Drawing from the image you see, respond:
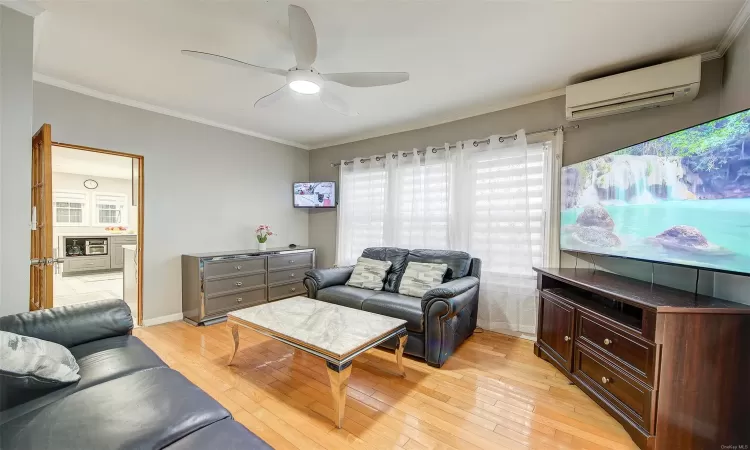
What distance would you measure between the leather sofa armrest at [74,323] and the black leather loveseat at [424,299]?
165 cm

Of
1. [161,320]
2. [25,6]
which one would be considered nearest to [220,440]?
[25,6]

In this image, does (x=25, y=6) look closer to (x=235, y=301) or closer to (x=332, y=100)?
(x=332, y=100)

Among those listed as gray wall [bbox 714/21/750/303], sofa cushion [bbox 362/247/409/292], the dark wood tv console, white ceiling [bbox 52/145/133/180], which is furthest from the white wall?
gray wall [bbox 714/21/750/303]

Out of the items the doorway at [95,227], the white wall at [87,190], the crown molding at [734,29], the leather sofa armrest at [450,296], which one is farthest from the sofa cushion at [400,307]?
the white wall at [87,190]

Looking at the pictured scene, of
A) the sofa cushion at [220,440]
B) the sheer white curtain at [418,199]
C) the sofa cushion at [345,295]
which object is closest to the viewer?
the sofa cushion at [220,440]

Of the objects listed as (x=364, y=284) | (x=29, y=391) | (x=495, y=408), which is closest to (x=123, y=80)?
(x=29, y=391)

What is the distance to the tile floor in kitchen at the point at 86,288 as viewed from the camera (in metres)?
4.37

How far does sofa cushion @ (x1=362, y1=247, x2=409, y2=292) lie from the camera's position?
3.29 metres

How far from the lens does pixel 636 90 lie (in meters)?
2.26

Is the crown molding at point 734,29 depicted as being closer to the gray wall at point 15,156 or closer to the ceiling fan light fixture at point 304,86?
the ceiling fan light fixture at point 304,86

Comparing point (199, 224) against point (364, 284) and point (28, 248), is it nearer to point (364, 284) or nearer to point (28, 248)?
point (28, 248)

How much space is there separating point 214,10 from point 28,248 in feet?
6.14

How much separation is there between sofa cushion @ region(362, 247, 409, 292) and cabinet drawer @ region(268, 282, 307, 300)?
1.27 meters

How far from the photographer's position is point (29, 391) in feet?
3.89
